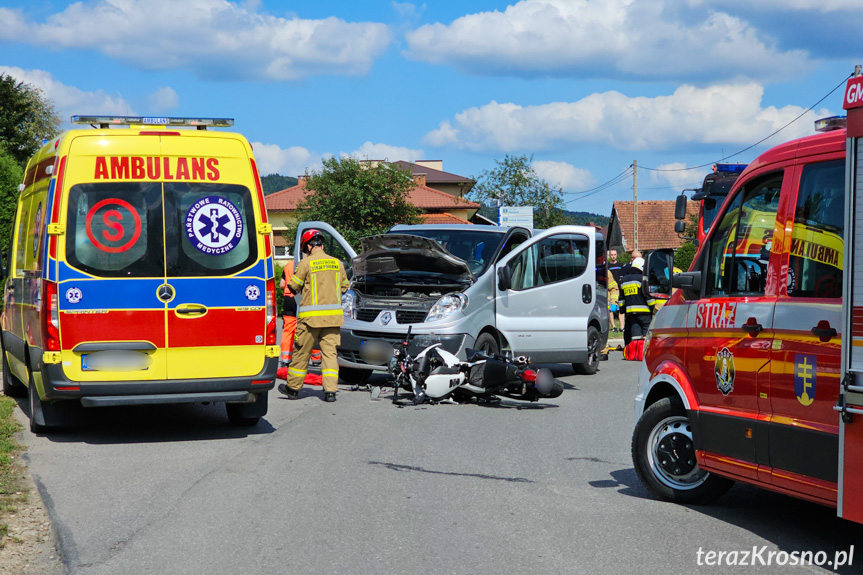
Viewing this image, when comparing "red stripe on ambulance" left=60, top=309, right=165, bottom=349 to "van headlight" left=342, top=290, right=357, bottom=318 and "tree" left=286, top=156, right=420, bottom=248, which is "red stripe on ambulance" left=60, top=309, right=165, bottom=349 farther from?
"tree" left=286, top=156, right=420, bottom=248

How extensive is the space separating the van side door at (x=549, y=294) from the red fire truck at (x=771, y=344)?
19.7 feet

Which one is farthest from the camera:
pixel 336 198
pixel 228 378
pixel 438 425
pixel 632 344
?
pixel 336 198

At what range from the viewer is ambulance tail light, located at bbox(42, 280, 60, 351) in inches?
315

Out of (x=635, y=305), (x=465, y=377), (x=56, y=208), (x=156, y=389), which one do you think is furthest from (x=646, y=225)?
(x=56, y=208)

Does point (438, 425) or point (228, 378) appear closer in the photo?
point (228, 378)

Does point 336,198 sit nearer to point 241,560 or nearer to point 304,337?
point 304,337

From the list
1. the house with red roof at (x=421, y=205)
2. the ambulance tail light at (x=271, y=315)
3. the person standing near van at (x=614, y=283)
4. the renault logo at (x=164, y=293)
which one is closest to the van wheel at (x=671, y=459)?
the ambulance tail light at (x=271, y=315)

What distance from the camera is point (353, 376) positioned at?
13.3 metres

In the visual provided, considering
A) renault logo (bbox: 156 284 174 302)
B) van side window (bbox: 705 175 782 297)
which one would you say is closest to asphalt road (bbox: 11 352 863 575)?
renault logo (bbox: 156 284 174 302)

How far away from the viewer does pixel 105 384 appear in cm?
812

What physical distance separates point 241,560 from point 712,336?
9.85 feet

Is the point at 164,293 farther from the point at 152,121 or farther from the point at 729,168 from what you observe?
the point at 729,168

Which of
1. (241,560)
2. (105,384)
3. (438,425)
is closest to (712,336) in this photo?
(241,560)

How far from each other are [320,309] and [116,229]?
10.8 ft
